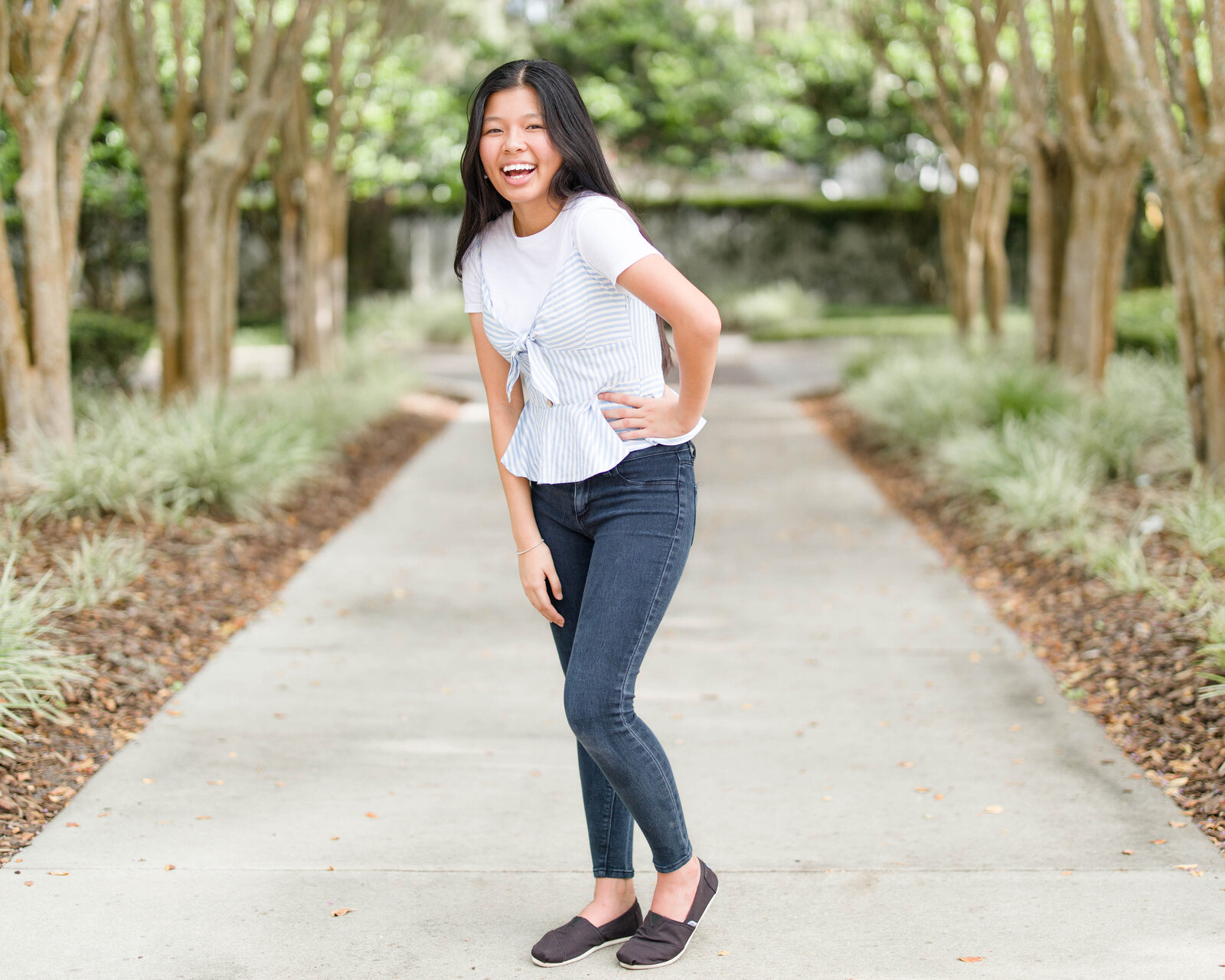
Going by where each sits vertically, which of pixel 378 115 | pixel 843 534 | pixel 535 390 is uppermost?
pixel 378 115

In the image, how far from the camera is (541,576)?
2.94 m

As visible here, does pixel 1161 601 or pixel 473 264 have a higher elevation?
pixel 473 264

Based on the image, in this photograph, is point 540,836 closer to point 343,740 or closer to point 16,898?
point 343,740

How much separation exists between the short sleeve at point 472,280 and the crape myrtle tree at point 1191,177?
14.9 ft

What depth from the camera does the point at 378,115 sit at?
16.2 meters

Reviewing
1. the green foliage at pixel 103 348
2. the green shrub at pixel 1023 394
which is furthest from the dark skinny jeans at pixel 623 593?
the green foliage at pixel 103 348

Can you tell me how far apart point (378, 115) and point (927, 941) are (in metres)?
14.7

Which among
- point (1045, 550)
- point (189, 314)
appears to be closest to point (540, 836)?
point (1045, 550)

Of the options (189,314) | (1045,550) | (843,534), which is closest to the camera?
(1045,550)

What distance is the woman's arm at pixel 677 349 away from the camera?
2617mm

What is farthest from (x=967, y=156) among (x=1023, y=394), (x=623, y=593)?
(x=623, y=593)

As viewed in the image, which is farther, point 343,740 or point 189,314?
point 189,314

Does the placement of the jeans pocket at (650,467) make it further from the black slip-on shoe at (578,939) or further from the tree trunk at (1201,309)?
the tree trunk at (1201,309)

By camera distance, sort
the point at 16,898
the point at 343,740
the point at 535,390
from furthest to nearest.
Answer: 1. the point at 343,740
2. the point at 16,898
3. the point at 535,390
